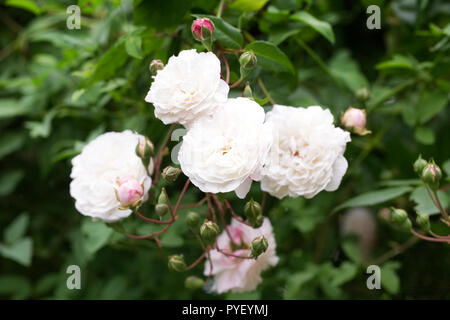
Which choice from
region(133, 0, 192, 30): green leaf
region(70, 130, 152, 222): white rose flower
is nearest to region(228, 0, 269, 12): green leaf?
region(133, 0, 192, 30): green leaf

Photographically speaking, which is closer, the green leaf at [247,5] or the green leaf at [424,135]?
the green leaf at [247,5]

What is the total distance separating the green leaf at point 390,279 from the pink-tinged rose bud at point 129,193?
630mm

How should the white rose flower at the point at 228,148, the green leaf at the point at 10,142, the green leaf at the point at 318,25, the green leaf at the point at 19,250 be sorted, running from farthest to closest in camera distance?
the green leaf at the point at 10,142 → the green leaf at the point at 19,250 → the green leaf at the point at 318,25 → the white rose flower at the point at 228,148

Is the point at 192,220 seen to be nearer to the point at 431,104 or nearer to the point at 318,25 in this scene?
the point at 318,25

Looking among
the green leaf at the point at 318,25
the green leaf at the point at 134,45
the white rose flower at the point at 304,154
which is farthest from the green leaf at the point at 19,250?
the green leaf at the point at 318,25

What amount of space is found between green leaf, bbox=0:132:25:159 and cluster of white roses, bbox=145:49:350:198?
2.54ft

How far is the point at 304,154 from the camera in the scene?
2.37ft

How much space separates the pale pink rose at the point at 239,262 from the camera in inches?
32.8

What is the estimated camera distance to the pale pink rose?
0.83 meters

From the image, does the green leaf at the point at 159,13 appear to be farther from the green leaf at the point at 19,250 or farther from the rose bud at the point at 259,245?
the green leaf at the point at 19,250

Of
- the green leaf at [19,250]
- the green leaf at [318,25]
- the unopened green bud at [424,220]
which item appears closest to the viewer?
the unopened green bud at [424,220]

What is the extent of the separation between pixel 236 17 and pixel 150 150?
333mm

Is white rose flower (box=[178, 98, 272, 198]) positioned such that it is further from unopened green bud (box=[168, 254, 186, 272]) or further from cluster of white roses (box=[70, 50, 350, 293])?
unopened green bud (box=[168, 254, 186, 272])
